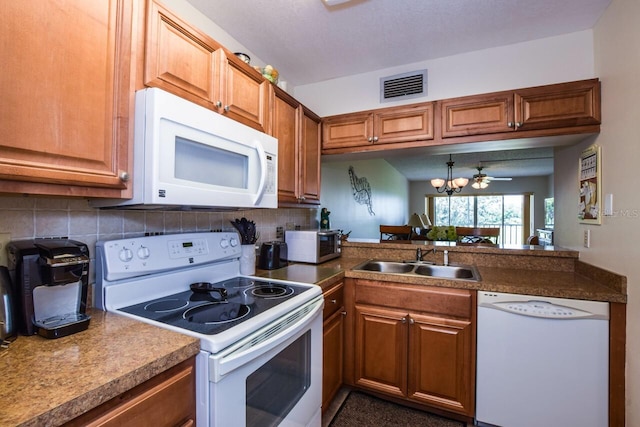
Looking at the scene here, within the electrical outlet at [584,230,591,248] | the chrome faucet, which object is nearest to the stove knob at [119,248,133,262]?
the chrome faucet

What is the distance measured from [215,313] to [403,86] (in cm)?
209

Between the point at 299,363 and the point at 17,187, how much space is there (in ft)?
3.90

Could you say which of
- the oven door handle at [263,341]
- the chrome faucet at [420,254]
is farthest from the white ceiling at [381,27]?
the oven door handle at [263,341]

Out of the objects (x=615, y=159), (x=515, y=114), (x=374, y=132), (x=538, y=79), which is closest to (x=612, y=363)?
(x=615, y=159)

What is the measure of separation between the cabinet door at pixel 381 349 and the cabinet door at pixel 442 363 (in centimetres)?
6

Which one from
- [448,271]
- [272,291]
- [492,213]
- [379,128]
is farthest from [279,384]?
→ [492,213]

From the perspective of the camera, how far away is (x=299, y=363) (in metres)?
1.39

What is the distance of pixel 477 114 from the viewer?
6.68 feet

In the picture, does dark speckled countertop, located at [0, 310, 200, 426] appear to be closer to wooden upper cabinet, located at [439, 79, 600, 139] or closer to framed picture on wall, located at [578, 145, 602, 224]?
wooden upper cabinet, located at [439, 79, 600, 139]

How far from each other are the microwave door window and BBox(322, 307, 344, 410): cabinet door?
977 millimetres

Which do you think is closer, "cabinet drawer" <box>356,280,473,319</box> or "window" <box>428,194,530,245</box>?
"cabinet drawer" <box>356,280,473,319</box>

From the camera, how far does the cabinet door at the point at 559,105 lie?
1770mm

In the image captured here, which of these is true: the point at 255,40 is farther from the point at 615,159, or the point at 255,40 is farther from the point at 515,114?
the point at 615,159

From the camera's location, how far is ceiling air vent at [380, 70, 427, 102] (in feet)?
7.54
